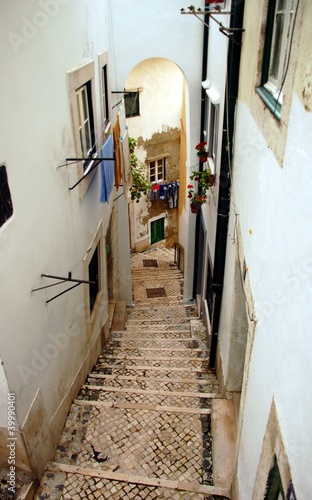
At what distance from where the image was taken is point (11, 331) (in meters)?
4.15

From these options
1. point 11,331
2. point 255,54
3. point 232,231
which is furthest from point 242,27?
point 11,331

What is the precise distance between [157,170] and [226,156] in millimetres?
13520

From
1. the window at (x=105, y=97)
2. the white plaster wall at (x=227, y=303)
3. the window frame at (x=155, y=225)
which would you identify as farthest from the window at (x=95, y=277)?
the window frame at (x=155, y=225)

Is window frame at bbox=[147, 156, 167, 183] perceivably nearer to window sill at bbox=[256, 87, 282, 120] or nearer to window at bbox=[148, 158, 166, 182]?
window at bbox=[148, 158, 166, 182]

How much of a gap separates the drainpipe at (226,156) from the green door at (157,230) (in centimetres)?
1357

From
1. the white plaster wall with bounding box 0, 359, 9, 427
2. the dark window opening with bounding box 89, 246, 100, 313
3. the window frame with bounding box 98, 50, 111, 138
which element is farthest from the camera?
the window frame with bounding box 98, 50, 111, 138

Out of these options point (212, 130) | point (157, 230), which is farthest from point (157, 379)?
point (157, 230)

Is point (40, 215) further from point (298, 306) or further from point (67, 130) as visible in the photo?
point (298, 306)

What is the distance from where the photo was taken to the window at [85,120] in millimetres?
6941

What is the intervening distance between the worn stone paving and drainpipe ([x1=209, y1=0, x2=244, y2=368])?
45.9 inches

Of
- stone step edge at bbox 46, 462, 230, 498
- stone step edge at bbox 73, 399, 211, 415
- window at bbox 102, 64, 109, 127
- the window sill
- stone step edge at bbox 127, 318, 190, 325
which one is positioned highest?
the window sill

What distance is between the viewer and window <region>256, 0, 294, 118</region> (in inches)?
133

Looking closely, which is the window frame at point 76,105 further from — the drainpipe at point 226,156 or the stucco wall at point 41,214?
the drainpipe at point 226,156

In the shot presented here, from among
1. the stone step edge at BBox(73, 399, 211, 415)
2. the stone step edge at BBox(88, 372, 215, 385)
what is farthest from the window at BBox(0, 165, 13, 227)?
the stone step edge at BBox(88, 372, 215, 385)
